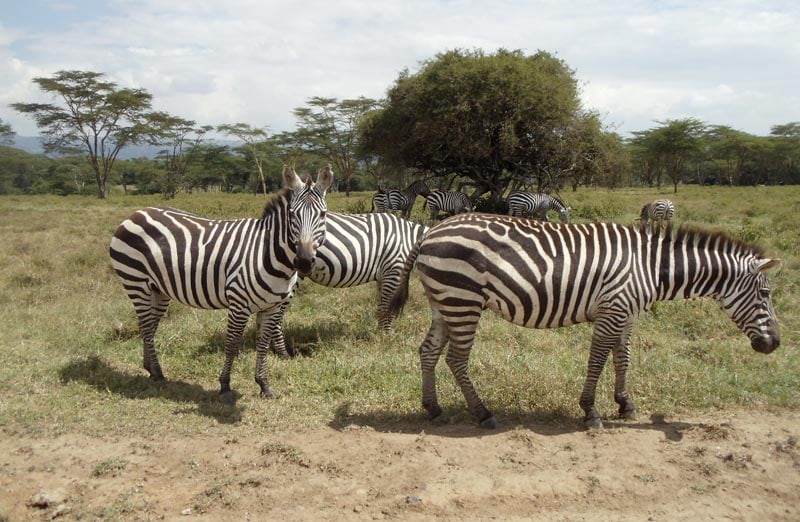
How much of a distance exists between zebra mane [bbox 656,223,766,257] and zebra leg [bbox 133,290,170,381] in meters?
5.07

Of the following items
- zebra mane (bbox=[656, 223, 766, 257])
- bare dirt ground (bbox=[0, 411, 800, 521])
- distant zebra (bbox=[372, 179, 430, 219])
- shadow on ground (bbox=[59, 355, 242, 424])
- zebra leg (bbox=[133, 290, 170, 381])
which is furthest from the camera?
distant zebra (bbox=[372, 179, 430, 219])

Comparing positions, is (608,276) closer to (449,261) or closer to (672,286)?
(672,286)

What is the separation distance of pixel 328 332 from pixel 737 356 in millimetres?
4658

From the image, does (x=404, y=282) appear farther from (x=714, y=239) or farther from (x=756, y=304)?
(x=756, y=304)

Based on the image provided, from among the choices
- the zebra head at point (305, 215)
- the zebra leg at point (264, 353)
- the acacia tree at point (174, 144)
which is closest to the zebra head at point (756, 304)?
the zebra head at point (305, 215)

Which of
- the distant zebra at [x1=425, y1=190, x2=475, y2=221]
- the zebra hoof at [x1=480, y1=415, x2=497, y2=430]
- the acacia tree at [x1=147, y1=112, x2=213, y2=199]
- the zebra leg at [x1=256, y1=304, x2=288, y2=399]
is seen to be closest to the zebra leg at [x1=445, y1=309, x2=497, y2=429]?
the zebra hoof at [x1=480, y1=415, x2=497, y2=430]

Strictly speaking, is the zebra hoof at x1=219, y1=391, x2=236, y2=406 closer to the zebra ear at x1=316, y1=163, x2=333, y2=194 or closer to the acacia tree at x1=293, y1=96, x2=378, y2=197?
the zebra ear at x1=316, y1=163, x2=333, y2=194

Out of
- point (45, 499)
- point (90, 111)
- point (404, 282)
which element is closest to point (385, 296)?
point (404, 282)

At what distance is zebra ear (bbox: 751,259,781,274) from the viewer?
4738 mm

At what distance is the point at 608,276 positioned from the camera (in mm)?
4820

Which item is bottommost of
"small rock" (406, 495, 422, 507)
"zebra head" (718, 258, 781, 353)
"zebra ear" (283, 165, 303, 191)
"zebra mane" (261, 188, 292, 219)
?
"small rock" (406, 495, 422, 507)

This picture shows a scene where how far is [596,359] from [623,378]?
1.24ft

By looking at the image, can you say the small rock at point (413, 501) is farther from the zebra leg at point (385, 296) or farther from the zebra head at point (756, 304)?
the zebra leg at point (385, 296)

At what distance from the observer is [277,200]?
5531mm
